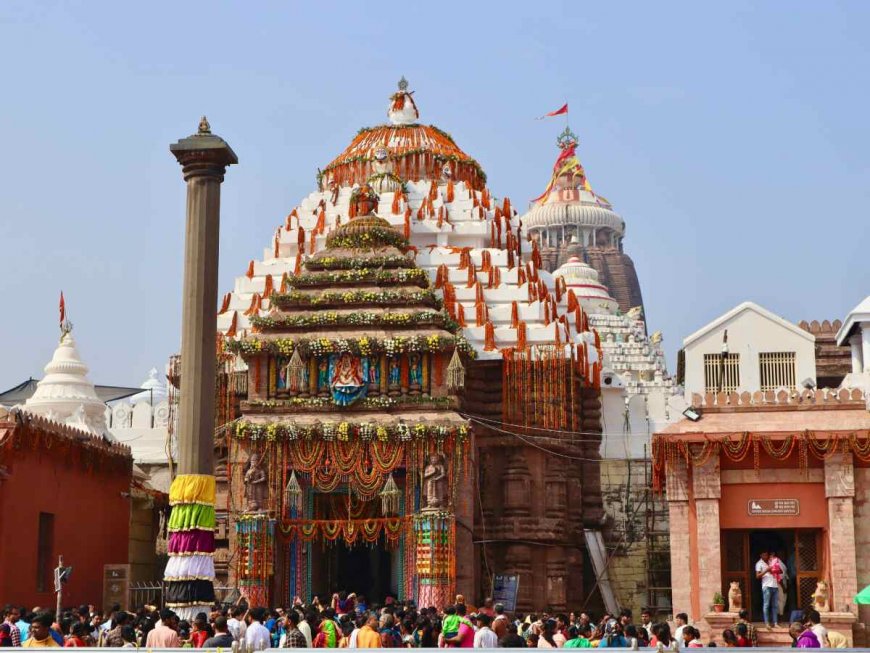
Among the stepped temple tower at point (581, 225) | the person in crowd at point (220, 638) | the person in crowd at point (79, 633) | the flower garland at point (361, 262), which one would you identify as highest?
the stepped temple tower at point (581, 225)

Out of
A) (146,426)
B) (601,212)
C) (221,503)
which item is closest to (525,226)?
(601,212)

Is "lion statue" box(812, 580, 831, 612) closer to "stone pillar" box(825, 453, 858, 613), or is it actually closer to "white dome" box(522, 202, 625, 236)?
"stone pillar" box(825, 453, 858, 613)

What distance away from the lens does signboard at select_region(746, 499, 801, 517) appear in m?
33.4

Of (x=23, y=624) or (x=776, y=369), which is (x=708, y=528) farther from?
(x=23, y=624)

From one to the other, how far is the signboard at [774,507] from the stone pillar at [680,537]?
4.86 ft

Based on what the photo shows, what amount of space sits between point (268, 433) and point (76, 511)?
5479 mm

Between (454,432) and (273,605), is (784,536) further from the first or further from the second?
(273,605)

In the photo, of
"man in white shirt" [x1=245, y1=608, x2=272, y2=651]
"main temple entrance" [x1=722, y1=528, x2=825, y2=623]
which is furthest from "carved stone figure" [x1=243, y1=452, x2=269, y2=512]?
"man in white shirt" [x1=245, y1=608, x2=272, y2=651]

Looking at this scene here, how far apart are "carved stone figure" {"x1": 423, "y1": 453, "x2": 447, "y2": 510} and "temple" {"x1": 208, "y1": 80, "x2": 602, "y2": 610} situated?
0.12 feet

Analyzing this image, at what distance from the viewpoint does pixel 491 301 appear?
45.5 meters

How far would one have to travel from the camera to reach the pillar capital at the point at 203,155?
28859 mm

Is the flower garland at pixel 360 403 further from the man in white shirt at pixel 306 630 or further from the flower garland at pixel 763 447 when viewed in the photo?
the man in white shirt at pixel 306 630

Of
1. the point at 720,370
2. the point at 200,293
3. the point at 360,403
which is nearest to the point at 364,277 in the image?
the point at 360,403

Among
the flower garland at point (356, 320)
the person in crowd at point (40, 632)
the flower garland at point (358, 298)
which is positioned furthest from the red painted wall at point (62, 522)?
the person in crowd at point (40, 632)
